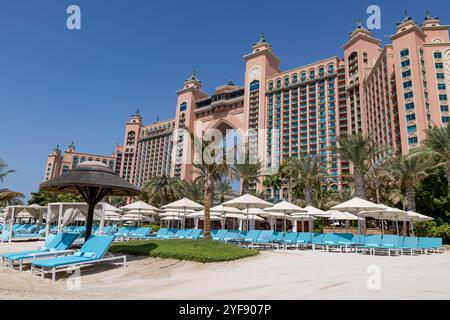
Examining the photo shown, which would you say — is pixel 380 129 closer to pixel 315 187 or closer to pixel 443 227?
pixel 315 187

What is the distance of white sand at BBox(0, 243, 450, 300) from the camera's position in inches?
211

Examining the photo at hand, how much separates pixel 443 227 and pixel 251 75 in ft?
237

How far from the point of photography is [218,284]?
6.46 metres

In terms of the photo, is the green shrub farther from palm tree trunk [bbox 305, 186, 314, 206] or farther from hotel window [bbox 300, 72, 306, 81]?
hotel window [bbox 300, 72, 306, 81]

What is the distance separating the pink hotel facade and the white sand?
27.3 m

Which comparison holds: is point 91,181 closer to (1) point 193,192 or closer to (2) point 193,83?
(1) point 193,192

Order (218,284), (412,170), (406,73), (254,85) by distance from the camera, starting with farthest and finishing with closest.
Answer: (254,85)
(406,73)
(412,170)
(218,284)

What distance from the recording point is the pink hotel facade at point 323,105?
51.1m

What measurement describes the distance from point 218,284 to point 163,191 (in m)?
33.8

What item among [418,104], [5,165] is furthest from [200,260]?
[418,104]

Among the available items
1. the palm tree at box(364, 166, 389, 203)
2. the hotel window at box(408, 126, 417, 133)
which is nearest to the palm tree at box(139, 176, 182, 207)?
the palm tree at box(364, 166, 389, 203)

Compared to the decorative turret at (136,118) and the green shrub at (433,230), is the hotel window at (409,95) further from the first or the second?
the decorative turret at (136,118)

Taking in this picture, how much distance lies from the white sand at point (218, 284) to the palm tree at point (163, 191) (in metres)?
30.7

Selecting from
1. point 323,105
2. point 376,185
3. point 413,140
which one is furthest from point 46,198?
point 323,105
